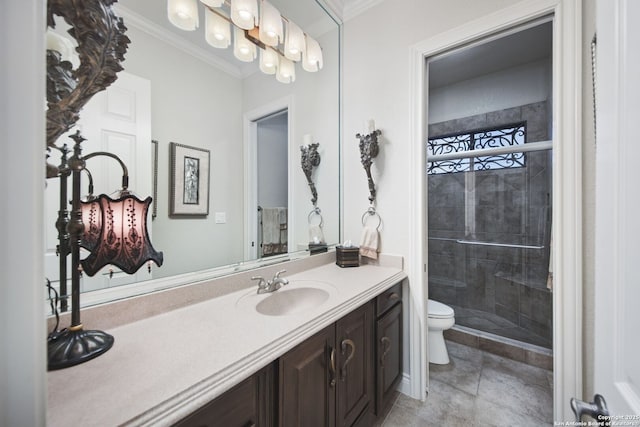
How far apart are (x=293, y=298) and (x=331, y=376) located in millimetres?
428

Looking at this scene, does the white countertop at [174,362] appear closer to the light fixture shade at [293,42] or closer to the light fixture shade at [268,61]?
the light fixture shade at [268,61]

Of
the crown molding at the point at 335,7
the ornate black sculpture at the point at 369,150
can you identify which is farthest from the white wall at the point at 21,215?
the crown molding at the point at 335,7

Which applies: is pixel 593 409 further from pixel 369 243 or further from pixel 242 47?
pixel 242 47

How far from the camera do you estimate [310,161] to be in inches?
72.3

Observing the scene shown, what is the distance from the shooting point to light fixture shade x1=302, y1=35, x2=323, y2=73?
1784mm

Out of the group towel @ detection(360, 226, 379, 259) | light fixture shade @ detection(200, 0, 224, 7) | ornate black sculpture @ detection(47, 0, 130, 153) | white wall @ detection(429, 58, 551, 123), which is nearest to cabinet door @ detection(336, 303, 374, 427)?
towel @ detection(360, 226, 379, 259)

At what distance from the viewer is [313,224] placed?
1.86m

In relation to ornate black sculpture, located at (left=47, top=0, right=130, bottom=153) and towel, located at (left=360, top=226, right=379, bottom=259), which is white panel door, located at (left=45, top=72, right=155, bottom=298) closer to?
ornate black sculpture, located at (left=47, top=0, right=130, bottom=153)

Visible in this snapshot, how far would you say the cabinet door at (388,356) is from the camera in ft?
4.39

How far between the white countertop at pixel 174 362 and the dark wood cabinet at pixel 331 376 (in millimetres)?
80

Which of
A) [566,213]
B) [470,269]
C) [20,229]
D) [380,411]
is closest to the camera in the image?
[20,229]

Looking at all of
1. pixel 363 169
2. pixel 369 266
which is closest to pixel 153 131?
pixel 363 169

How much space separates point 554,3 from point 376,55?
924 mm

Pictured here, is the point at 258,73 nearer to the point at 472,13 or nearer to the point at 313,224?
the point at 313,224
